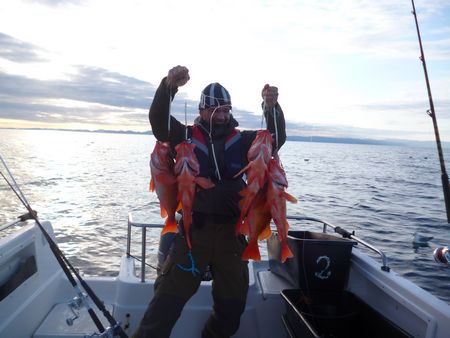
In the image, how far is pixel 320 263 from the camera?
14.4ft

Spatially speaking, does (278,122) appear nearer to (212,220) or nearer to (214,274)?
(212,220)

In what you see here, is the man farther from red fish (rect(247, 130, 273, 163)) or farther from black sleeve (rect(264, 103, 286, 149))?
red fish (rect(247, 130, 273, 163))

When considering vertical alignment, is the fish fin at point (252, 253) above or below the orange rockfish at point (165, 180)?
below

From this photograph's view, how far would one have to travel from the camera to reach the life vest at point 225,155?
3.97m

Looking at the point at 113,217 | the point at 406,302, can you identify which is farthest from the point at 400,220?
the point at 406,302

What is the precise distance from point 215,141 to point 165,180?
0.79 m

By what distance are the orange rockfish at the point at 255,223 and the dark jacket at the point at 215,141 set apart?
337mm

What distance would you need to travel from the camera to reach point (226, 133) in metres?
4.11

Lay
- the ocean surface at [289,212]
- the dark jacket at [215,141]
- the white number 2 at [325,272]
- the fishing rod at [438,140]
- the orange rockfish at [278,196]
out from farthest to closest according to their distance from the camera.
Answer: the ocean surface at [289,212], the white number 2 at [325,272], the fishing rod at [438,140], the dark jacket at [215,141], the orange rockfish at [278,196]

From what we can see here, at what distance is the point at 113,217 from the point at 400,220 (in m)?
14.5

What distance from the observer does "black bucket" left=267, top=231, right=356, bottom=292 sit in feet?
14.3

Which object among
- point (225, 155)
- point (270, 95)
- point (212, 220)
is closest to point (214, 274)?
point (212, 220)

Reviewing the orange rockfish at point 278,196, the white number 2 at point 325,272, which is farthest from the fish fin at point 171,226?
the white number 2 at point 325,272

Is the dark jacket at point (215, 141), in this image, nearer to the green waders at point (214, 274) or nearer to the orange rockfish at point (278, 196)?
the green waders at point (214, 274)
